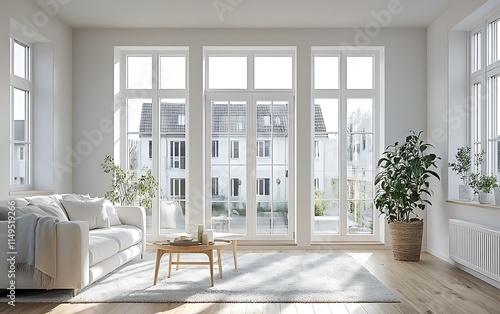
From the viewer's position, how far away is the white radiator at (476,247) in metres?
5.09

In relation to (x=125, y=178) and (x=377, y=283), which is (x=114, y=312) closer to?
(x=377, y=283)

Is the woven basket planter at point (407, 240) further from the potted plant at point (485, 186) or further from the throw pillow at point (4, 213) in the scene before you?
the throw pillow at point (4, 213)

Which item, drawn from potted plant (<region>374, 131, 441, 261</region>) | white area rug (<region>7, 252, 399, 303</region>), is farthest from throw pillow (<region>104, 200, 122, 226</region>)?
potted plant (<region>374, 131, 441, 261</region>)

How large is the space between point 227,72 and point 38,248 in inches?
160

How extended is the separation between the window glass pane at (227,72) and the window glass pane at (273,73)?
0.65ft

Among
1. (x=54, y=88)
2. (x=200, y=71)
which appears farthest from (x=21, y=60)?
(x=200, y=71)

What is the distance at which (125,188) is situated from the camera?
738 centimetres

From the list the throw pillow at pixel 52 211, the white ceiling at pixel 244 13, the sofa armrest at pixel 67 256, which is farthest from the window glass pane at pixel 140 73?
the sofa armrest at pixel 67 256

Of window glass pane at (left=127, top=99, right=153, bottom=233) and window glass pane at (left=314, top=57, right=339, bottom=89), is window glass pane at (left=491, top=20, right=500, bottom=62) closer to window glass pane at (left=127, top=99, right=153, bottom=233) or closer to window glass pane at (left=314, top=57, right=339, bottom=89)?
window glass pane at (left=314, top=57, right=339, bottom=89)

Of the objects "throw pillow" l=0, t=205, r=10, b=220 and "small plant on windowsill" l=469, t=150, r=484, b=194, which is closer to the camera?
"throw pillow" l=0, t=205, r=10, b=220

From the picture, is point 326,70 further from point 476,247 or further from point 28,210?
point 28,210

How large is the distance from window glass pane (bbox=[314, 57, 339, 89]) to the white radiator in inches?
104

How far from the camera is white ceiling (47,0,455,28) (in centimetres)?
631

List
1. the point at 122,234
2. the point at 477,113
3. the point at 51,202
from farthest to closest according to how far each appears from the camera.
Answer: the point at 477,113 < the point at 122,234 < the point at 51,202
